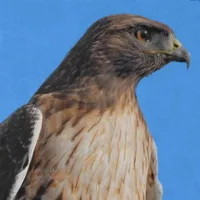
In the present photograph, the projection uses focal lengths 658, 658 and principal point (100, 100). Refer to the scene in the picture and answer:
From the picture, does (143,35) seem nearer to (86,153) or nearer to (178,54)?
(178,54)

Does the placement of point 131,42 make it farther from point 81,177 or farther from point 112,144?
point 81,177

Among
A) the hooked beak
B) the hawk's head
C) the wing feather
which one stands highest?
the hooked beak

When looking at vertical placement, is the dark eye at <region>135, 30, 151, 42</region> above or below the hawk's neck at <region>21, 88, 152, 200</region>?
above

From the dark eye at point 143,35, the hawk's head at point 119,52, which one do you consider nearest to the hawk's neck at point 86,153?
the hawk's head at point 119,52

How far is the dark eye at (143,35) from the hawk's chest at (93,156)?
380 millimetres

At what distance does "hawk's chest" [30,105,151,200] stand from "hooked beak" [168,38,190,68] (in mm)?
389

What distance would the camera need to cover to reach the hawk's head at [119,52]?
301 cm

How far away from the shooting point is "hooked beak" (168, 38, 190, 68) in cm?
311

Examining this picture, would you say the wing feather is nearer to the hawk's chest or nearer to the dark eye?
the hawk's chest

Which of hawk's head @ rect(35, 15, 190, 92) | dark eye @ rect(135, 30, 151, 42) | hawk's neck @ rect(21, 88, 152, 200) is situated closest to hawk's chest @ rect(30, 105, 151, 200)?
hawk's neck @ rect(21, 88, 152, 200)

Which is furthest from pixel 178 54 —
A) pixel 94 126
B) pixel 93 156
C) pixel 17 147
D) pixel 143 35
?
pixel 17 147

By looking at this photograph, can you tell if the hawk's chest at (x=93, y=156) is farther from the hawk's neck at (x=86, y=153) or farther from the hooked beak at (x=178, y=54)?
the hooked beak at (x=178, y=54)

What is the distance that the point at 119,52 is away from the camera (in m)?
3.06

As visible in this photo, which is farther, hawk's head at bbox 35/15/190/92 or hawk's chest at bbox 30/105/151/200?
hawk's head at bbox 35/15/190/92
